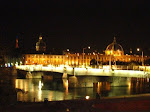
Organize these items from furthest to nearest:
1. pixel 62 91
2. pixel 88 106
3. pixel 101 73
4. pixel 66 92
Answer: pixel 62 91 < pixel 66 92 < pixel 101 73 < pixel 88 106

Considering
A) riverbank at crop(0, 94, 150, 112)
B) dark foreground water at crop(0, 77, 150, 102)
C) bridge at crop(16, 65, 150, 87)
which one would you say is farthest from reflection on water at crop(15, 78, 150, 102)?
riverbank at crop(0, 94, 150, 112)

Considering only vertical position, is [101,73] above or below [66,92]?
above

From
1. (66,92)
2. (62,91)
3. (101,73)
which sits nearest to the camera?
(101,73)

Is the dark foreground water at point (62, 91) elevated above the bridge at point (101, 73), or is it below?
below

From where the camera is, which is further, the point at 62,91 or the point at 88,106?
the point at 62,91

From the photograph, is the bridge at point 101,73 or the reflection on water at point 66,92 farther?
the reflection on water at point 66,92

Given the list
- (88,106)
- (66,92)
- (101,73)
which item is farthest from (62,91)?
(88,106)

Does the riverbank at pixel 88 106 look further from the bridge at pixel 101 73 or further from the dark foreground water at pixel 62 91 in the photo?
the dark foreground water at pixel 62 91

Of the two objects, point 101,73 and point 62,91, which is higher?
point 101,73

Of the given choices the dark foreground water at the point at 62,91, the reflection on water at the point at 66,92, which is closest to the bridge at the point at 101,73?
the reflection on water at the point at 66,92

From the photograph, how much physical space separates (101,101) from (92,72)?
37.6 metres

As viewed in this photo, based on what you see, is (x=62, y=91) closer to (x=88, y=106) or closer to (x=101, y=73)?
(x=101, y=73)

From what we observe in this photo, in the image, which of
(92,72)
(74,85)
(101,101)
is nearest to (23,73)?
(74,85)

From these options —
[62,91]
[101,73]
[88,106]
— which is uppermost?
[101,73]
